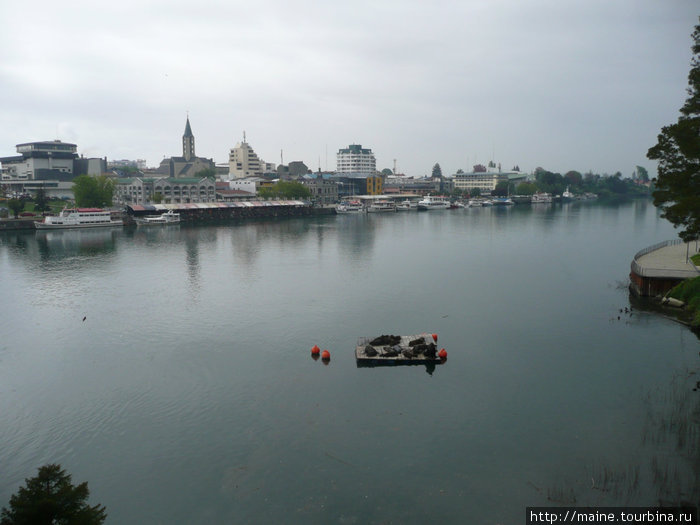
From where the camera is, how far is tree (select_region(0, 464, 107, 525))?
22.1ft

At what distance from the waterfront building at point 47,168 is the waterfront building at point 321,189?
143ft

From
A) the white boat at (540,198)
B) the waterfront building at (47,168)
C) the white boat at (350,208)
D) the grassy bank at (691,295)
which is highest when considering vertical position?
the waterfront building at (47,168)

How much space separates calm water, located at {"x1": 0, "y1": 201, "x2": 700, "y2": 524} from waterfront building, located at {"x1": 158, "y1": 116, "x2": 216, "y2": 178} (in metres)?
99.8

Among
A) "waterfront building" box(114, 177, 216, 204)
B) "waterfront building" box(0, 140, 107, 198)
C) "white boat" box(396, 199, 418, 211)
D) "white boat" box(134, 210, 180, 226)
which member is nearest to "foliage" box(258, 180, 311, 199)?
"waterfront building" box(114, 177, 216, 204)

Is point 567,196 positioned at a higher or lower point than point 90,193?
lower

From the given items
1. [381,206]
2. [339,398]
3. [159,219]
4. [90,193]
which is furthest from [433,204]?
[339,398]

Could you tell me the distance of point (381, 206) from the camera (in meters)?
95.6

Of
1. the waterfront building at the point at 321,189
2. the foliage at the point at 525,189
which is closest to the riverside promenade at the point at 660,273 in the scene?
the waterfront building at the point at 321,189

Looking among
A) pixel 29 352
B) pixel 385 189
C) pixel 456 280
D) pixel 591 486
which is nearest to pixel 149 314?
pixel 29 352

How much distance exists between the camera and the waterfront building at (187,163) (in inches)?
4941

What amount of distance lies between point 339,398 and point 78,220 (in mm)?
58115

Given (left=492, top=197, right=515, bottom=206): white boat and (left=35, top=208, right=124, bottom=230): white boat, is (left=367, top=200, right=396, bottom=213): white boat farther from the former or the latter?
(left=35, top=208, right=124, bottom=230): white boat

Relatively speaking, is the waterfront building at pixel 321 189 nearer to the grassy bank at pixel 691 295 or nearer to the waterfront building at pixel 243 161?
the waterfront building at pixel 243 161

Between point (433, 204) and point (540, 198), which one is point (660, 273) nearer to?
point (433, 204)
